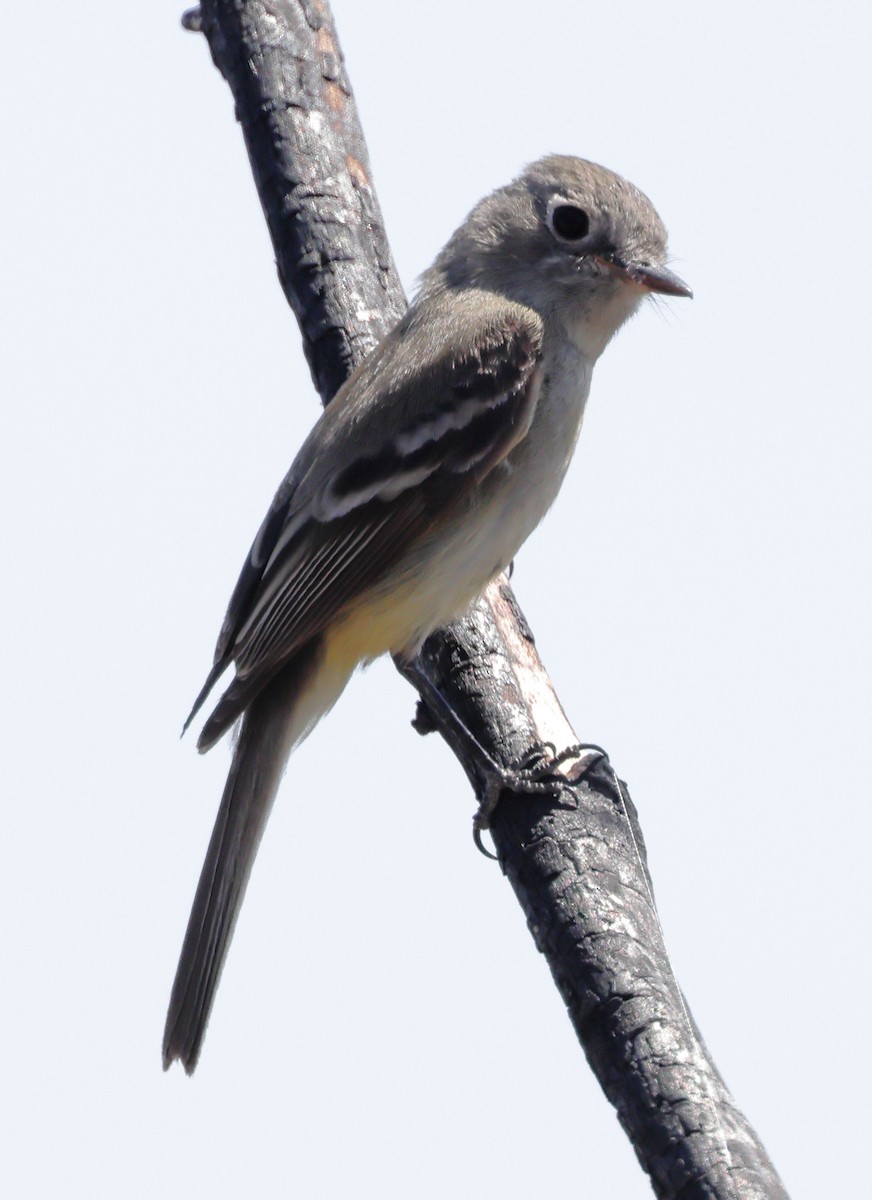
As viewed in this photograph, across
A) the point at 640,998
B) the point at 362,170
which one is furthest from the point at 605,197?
the point at 640,998

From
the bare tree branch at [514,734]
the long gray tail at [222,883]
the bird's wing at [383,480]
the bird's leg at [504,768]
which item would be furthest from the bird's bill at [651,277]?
the long gray tail at [222,883]

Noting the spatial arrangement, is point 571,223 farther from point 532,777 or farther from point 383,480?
point 532,777

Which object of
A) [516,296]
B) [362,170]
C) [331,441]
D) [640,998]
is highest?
[362,170]

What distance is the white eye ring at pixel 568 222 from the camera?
4918 mm

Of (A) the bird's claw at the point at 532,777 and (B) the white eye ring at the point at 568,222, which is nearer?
(A) the bird's claw at the point at 532,777

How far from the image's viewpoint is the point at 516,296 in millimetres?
4875

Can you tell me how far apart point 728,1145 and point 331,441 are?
2.28 metres

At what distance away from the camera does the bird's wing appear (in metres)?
4.54

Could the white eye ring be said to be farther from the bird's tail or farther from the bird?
the bird's tail

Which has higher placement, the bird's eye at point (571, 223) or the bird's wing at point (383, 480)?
the bird's eye at point (571, 223)

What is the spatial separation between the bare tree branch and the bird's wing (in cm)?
44

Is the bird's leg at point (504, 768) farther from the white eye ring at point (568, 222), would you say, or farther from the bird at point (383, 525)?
the white eye ring at point (568, 222)

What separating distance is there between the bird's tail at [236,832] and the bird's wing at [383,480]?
0.38 feet

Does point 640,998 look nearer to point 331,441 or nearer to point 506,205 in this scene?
point 331,441
